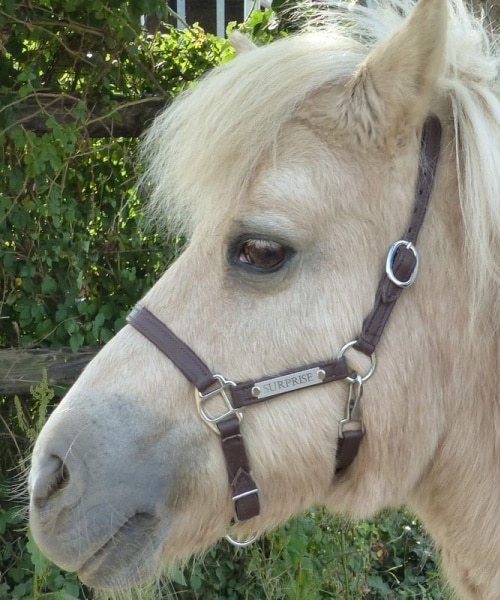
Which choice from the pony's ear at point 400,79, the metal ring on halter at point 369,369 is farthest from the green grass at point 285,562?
the pony's ear at point 400,79

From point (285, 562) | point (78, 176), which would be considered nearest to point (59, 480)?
point (285, 562)

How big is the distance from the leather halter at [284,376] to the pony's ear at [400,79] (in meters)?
0.11

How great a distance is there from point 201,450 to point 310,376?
281 mm

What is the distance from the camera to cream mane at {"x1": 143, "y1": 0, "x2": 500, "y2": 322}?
1.61 m

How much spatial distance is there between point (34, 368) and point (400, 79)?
2.37 metres

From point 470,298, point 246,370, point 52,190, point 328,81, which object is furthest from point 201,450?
point 52,190

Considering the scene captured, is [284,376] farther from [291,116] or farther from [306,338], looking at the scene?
[291,116]

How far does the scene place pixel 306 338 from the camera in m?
1.60

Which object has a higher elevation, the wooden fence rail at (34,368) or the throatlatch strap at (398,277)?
the throatlatch strap at (398,277)

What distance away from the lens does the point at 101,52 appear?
143 inches

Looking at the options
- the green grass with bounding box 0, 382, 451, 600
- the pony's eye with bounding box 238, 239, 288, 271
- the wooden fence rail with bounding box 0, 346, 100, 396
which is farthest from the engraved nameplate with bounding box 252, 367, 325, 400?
the wooden fence rail with bounding box 0, 346, 100, 396

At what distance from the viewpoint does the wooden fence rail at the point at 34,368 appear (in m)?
3.39

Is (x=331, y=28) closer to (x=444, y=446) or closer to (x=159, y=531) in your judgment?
(x=444, y=446)

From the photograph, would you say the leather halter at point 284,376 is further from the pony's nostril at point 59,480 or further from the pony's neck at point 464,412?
the pony's nostril at point 59,480
